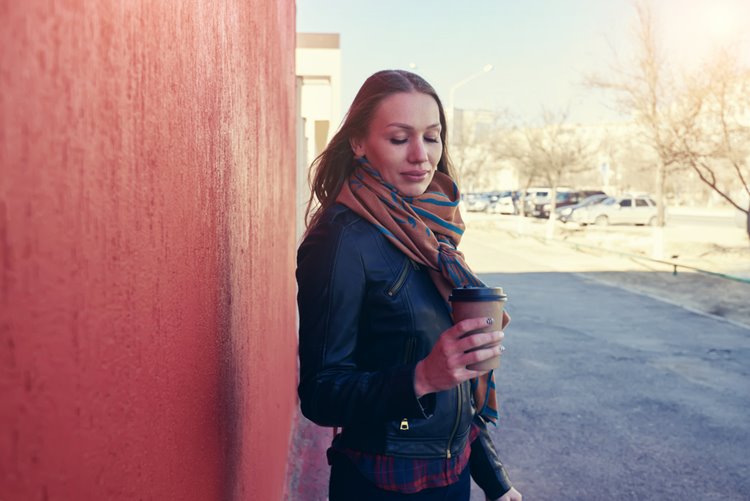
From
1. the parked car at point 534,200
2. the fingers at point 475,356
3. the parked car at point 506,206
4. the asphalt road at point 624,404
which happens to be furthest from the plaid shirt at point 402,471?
the parked car at point 506,206

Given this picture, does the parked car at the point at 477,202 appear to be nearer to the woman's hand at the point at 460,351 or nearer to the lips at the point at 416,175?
the lips at the point at 416,175

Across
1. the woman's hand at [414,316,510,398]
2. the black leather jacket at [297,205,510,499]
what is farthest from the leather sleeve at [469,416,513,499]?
the woman's hand at [414,316,510,398]

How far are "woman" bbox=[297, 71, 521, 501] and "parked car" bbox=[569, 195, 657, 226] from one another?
107 feet

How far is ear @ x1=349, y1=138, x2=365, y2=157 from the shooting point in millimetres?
1840

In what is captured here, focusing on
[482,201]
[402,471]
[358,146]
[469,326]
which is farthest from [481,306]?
[482,201]

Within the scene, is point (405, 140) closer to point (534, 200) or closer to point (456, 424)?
point (456, 424)

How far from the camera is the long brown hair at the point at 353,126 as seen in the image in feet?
5.82

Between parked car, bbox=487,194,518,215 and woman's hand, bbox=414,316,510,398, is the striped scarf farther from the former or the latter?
parked car, bbox=487,194,518,215

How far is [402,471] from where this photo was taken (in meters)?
1.66

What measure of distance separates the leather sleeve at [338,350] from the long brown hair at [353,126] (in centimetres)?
18

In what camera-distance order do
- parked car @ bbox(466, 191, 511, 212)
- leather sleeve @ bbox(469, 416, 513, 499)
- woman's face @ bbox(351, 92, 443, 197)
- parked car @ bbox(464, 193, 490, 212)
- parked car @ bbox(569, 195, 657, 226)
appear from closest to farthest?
woman's face @ bbox(351, 92, 443, 197) < leather sleeve @ bbox(469, 416, 513, 499) < parked car @ bbox(569, 195, 657, 226) < parked car @ bbox(466, 191, 511, 212) < parked car @ bbox(464, 193, 490, 212)

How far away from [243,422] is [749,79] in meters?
18.1

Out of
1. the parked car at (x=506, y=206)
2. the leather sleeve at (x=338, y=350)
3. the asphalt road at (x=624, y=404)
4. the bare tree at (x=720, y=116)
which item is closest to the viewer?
the leather sleeve at (x=338, y=350)

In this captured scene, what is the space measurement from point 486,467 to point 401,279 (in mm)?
691
